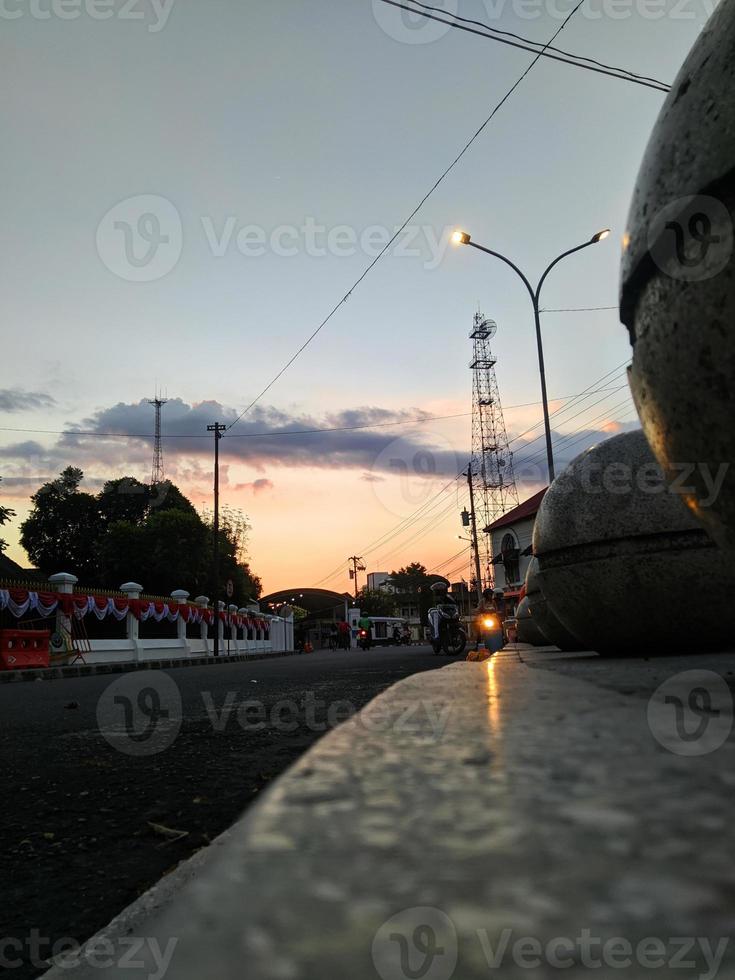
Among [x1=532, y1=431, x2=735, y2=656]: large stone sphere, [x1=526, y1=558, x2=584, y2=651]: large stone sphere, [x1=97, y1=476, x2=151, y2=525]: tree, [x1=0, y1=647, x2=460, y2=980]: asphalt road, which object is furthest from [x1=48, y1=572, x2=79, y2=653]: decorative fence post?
[x1=97, y1=476, x2=151, y2=525]: tree

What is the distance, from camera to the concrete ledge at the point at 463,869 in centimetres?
41

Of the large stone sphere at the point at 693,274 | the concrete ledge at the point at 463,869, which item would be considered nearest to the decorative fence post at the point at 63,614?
the large stone sphere at the point at 693,274

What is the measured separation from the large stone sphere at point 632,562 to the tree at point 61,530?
52.0 m

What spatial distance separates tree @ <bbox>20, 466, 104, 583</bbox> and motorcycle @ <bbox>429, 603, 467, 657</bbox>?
39.7 m

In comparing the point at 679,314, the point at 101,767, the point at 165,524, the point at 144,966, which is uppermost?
the point at 165,524

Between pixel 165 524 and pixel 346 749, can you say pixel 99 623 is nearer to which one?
pixel 165 524

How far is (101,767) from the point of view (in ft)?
9.82

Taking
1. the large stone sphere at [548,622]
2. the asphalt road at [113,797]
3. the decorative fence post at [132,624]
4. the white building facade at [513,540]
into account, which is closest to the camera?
the asphalt road at [113,797]

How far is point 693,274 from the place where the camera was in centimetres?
111

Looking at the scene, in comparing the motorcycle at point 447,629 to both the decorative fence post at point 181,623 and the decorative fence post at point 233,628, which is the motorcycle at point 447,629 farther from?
the decorative fence post at point 233,628

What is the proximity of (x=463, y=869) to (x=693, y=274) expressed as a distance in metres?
0.98

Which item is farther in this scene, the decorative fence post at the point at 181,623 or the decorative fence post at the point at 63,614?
the decorative fence post at the point at 181,623

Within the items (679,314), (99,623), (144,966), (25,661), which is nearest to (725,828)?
(144,966)

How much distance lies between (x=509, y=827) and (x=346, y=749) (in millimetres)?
458
